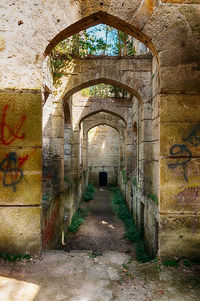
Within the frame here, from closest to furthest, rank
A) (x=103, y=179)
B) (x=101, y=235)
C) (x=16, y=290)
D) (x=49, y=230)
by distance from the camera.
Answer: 1. (x=16, y=290)
2. (x=49, y=230)
3. (x=101, y=235)
4. (x=103, y=179)

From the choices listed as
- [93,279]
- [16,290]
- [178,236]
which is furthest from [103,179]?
[16,290]

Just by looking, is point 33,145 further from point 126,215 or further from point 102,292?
point 126,215

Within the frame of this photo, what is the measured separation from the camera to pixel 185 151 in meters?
2.67

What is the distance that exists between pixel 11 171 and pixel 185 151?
7.31 feet

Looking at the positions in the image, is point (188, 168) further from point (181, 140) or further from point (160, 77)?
point (160, 77)

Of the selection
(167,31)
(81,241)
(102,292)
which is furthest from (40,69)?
(81,241)

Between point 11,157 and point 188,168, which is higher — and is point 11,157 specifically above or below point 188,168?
above

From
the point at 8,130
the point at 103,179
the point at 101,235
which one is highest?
the point at 8,130

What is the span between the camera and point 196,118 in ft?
8.75

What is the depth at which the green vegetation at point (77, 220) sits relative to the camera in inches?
301

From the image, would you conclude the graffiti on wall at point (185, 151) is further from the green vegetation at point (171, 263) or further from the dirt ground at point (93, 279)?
the dirt ground at point (93, 279)

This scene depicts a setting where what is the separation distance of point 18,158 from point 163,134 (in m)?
1.88

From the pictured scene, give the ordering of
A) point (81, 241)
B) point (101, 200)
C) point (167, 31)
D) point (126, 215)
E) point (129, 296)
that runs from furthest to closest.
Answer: point (101, 200) → point (126, 215) → point (81, 241) → point (167, 31) → point (129, 296)

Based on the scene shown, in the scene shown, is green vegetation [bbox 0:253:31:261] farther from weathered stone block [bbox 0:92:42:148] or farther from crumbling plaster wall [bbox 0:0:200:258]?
weathered stone block [bbox 0:92:42:148]
